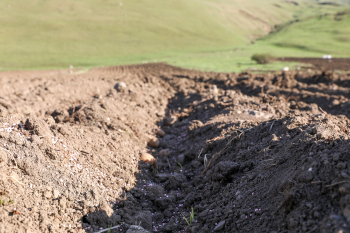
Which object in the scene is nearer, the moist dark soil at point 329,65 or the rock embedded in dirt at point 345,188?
the rock embedded in dirt at point 345,188

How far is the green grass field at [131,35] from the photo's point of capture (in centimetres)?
2338

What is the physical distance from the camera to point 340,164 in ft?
6.97

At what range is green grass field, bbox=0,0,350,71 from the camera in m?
23.4

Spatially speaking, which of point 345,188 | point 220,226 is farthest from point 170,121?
point 345,188

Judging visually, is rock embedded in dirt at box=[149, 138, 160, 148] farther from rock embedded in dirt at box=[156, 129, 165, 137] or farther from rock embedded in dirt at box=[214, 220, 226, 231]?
rock embedded in dirt at box=[214, 220, 226, 231]

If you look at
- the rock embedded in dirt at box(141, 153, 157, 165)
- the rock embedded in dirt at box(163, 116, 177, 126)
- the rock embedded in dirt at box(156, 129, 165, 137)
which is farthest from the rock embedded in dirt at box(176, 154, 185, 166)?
the rock embedded in dirt at box(163, 116, 177, 126)

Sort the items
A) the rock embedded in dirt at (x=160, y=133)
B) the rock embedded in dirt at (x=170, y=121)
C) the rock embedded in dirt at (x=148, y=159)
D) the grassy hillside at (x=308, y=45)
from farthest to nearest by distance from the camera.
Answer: the grassy hillside at (x=308, y=45) → the rock embedded in dirt at (x=170, y=121) → the rock embedded in dirt at (x=160, y=133) → the rock embedded in dirt at (x=148, y=159)

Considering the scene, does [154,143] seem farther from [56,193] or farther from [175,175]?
[56,193]

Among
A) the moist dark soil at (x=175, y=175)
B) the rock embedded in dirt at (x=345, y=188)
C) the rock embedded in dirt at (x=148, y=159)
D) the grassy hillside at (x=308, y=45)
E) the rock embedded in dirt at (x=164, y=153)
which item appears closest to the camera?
the rock embedded in dirt at (x=345, y=188)

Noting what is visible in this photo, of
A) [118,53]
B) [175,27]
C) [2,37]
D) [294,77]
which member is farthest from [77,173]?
[175,27]

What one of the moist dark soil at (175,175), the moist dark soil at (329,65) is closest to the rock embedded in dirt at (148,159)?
the moist dark soil at (175,175)

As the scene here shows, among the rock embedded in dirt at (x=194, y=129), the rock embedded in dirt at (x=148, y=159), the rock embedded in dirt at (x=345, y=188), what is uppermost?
the rock embedded in dirt at (x=345, y=188)

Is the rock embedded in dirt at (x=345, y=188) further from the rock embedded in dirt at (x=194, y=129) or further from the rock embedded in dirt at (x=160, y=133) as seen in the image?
the rock embedded in dirt at (x=160, y=133)

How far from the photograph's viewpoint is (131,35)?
32.6m
